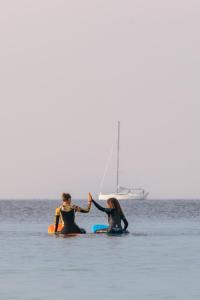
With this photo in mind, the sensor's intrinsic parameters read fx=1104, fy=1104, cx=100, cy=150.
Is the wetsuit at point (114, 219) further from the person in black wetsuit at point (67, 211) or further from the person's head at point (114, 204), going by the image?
the person in black wetsuit at point (67, 211)

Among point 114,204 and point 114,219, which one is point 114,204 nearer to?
point 114,204

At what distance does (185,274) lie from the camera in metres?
24.0

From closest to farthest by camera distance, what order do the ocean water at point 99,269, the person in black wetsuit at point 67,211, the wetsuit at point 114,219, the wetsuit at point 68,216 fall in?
the ocean water at point 99,269 → the person in black wetsuit at point 67,211 → the wetsuit at point 68,216 → the wetsuit at point 114,219

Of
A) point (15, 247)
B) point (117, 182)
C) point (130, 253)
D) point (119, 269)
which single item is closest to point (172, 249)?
point (130, 253)

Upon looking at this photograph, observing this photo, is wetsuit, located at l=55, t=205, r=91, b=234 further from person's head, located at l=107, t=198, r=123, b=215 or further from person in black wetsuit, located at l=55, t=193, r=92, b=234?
person's head, located at l=107, t=198, r=123, b=215

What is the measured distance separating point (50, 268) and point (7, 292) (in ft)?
17.0

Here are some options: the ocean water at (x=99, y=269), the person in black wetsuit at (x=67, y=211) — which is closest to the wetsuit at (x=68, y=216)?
the person in black wetsuit at (x=67, y=211)

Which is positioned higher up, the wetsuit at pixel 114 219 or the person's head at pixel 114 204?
the person's head at pixel 114 204

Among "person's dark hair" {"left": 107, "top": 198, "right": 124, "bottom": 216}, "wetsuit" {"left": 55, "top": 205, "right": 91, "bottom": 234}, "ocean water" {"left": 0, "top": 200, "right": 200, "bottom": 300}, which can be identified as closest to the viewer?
"ocean water" {"left": 0, "top": 200, "right": 200, "bottom": 300}

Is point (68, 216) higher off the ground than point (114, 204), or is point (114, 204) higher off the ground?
point (114, 204)

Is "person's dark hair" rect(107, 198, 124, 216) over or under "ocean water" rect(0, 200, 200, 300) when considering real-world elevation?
over

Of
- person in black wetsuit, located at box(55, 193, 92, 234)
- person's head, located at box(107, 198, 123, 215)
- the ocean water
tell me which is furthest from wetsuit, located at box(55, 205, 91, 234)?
person's head, located at box(107, 198, 123, 215)

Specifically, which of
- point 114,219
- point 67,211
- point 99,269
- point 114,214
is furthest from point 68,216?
point 99,269

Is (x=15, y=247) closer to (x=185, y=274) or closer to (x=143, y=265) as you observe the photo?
(x=143, y=265)
